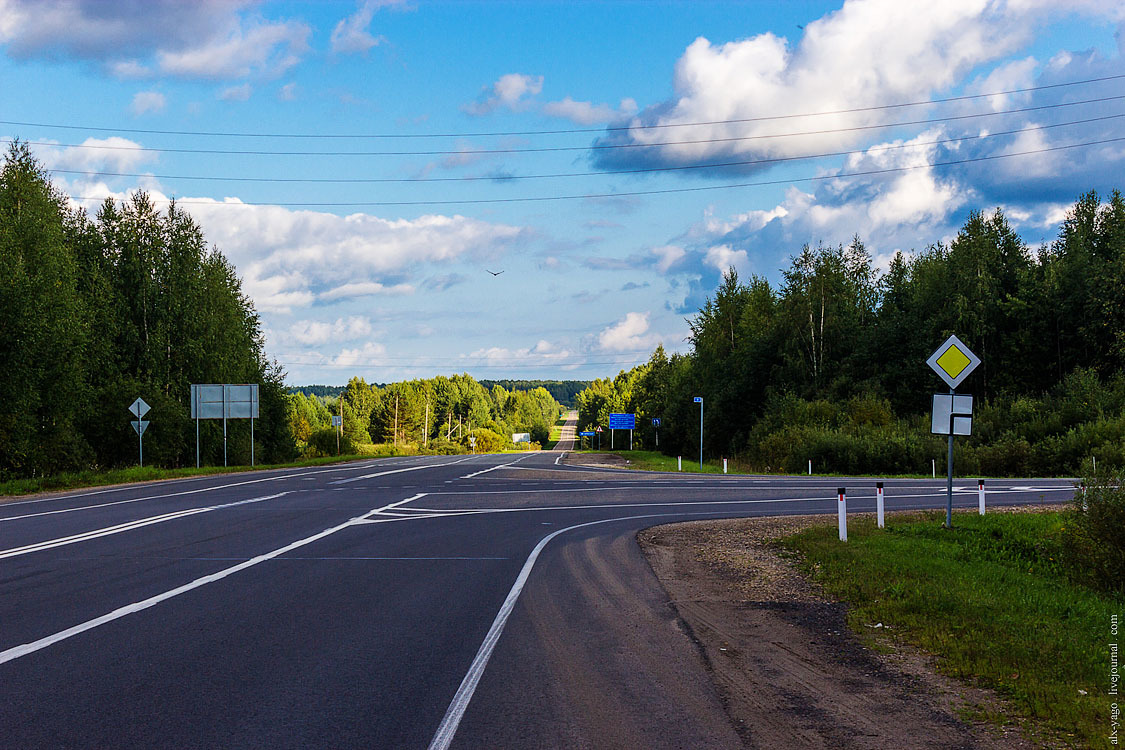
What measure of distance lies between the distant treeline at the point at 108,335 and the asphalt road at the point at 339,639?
60.4ft

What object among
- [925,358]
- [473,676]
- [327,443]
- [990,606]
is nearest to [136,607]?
[473,676]

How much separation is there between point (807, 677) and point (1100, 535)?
30.6ft

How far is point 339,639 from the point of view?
7742 millimetres

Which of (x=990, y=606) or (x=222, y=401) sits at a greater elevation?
(x=222, y=401)

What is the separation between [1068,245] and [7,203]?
64477 mm

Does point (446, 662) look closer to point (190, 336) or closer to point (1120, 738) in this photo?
point (1120, 738)

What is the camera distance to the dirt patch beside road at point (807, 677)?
537 cm

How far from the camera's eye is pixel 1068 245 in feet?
194

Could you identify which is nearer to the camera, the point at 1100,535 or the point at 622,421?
the point at 1100,535

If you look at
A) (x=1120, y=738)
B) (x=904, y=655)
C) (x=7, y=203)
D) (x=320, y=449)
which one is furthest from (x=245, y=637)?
(x=320, y=449)

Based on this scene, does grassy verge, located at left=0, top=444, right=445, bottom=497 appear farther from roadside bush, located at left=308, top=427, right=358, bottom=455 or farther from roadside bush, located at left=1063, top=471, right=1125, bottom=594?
roadside bush, located at left=308, top=427, right=358, bottom=455

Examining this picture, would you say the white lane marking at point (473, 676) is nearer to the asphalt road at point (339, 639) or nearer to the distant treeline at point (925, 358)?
the asphalt road at point (339, 639)

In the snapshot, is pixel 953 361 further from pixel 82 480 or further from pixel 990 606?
pixel 82 480

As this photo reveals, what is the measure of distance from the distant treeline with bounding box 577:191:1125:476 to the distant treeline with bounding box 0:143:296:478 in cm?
3707
